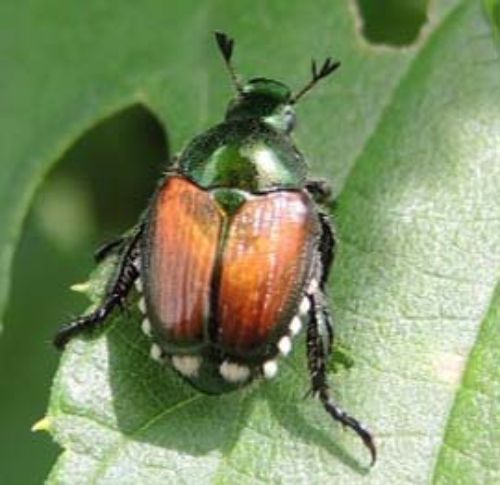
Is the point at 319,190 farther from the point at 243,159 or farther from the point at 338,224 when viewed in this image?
the point at 243,159

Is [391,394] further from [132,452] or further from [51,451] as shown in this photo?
[51,451]

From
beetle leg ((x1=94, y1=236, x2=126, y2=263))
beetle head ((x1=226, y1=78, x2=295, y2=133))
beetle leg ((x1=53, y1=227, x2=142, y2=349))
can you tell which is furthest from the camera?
beetle head ((x1=226, y1=78, x2=295, y2=133))

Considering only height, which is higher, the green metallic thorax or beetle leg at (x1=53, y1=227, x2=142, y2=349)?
the green metallic thorax

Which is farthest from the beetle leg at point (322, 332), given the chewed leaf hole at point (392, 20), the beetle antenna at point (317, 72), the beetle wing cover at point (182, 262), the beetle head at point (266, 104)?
the chewed leaf hole at point (392, 20)

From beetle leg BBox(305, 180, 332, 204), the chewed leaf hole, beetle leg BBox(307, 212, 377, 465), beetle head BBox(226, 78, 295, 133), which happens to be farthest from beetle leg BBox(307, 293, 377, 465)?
the chewed leaf hole

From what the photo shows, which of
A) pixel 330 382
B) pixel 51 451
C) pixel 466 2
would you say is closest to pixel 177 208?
pixel 330 382

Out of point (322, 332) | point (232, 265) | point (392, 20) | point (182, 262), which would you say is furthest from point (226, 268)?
point (392, 20)

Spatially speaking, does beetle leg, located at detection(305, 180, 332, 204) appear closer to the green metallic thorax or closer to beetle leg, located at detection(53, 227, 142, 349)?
the green metallic thorax
